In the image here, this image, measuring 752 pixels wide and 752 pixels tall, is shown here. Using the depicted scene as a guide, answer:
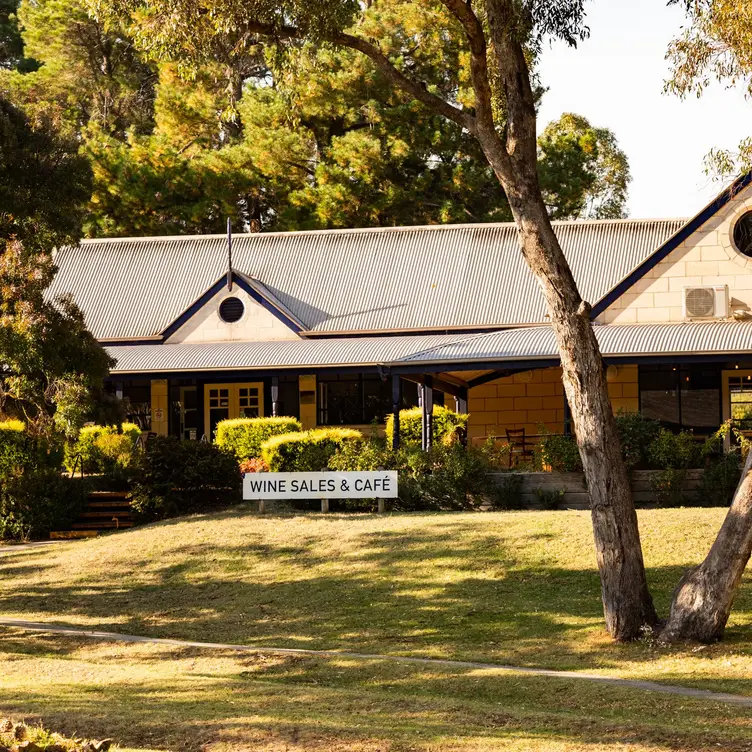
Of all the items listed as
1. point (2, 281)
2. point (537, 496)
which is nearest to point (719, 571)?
point (537, 496)

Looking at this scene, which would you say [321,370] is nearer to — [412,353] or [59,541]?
[412,353]

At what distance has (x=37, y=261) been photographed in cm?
2138

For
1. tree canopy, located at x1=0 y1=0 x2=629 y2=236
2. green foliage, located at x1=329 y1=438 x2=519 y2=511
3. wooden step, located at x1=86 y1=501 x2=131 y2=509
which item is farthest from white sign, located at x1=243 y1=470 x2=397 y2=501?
tree canopy, located at x1=0 y1=0 x2=629 y2=236

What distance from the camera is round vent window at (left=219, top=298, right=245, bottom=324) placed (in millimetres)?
33000

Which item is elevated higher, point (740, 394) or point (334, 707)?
point (740, 394)

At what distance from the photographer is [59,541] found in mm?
22844

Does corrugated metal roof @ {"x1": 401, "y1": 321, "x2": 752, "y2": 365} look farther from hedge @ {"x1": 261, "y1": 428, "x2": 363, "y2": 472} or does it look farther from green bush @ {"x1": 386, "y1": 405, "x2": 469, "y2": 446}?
hedge @ {"x1": 261, "y1": 428, "x2": 363, "y2": 472}

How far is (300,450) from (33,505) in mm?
5140

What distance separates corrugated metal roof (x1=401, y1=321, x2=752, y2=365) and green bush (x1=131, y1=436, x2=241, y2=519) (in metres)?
4.70

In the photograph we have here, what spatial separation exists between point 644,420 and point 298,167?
72.4 feet

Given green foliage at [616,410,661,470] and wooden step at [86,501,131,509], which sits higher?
green foliage at [616,410,661,470]

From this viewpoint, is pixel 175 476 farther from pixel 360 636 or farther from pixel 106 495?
pixel 360 636

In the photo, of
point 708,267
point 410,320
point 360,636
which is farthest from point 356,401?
point 360,636

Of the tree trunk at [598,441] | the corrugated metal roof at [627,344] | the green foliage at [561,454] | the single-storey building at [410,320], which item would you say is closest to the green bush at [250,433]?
the single-storey building at [410,320]
